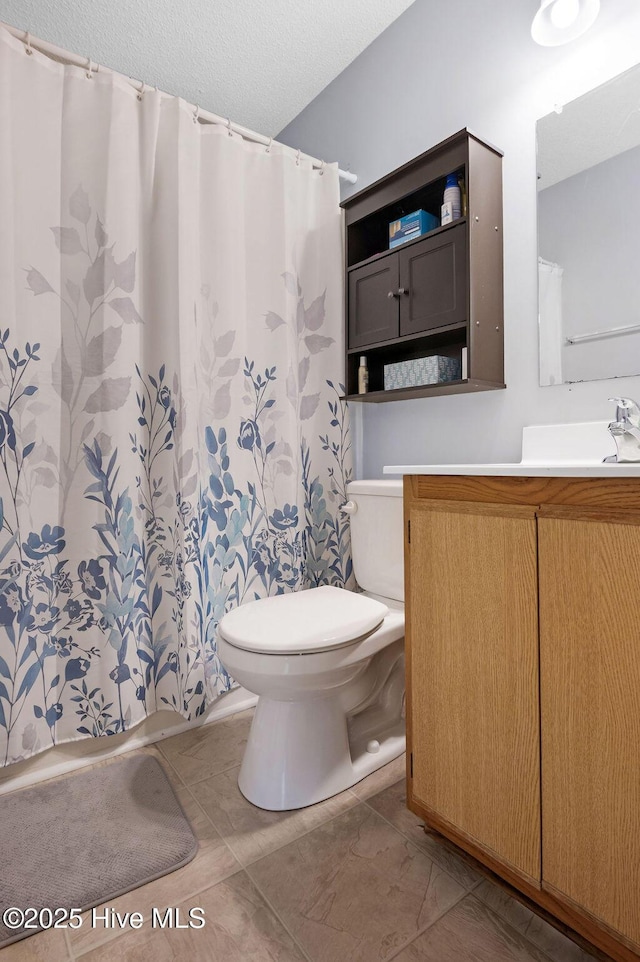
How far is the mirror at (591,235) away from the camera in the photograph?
3.99 feet

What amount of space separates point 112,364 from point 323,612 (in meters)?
0.93

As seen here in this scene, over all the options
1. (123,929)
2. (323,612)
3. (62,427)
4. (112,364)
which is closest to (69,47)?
(112,364)

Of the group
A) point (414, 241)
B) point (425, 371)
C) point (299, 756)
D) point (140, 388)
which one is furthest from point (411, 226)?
point (299, 756)

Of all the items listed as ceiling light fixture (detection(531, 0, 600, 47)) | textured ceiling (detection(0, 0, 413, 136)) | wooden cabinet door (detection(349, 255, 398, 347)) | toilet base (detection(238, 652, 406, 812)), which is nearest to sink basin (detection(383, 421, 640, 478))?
wooden cabinet door (detection(349, 255, 398, 347))

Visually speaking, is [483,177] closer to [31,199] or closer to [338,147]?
[338,147]

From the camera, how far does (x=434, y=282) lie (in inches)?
59.6

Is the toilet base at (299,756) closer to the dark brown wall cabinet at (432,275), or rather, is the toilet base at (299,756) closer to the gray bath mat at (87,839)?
the gray bath mat at (87,839)

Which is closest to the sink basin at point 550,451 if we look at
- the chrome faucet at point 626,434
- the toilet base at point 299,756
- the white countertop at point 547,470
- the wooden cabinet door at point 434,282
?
the white countertop at point 547,470

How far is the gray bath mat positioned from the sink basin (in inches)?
Answer: 40.1

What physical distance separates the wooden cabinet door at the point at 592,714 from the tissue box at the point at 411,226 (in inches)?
44.8

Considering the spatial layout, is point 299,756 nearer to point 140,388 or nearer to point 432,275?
point 140,388

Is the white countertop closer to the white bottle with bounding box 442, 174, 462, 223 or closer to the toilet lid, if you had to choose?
the toilet lid

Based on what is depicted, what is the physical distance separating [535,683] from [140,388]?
130cm

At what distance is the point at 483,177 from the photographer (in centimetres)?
143
